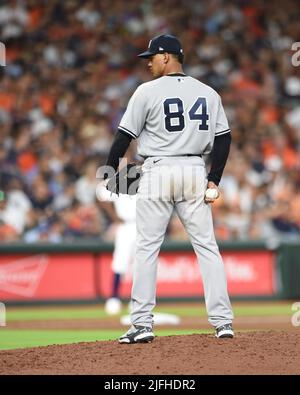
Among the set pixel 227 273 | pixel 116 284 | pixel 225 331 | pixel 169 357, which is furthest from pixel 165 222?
pixel 227 273

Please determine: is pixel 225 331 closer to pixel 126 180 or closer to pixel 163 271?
pixel 126 180

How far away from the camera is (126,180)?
618cm

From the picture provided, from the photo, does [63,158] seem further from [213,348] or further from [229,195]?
[213,348]

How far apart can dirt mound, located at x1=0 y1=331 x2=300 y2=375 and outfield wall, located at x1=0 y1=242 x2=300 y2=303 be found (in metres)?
7.14

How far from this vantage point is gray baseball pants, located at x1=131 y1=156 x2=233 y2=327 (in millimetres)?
6043

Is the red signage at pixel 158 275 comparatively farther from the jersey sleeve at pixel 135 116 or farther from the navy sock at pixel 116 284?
the jersey sleeve at pixel 135 116

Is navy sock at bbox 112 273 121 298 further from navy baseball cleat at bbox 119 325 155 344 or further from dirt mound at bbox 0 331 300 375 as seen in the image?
navy baseball cleat at bbox 119 325 155 344

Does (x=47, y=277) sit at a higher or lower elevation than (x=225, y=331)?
higher

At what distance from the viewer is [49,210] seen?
44.8 ft

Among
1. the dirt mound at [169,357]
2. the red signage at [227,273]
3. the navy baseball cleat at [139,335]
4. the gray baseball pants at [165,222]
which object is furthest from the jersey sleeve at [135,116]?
the red signage at [227,273]

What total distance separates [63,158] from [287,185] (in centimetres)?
358

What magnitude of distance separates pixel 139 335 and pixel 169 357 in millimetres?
542
